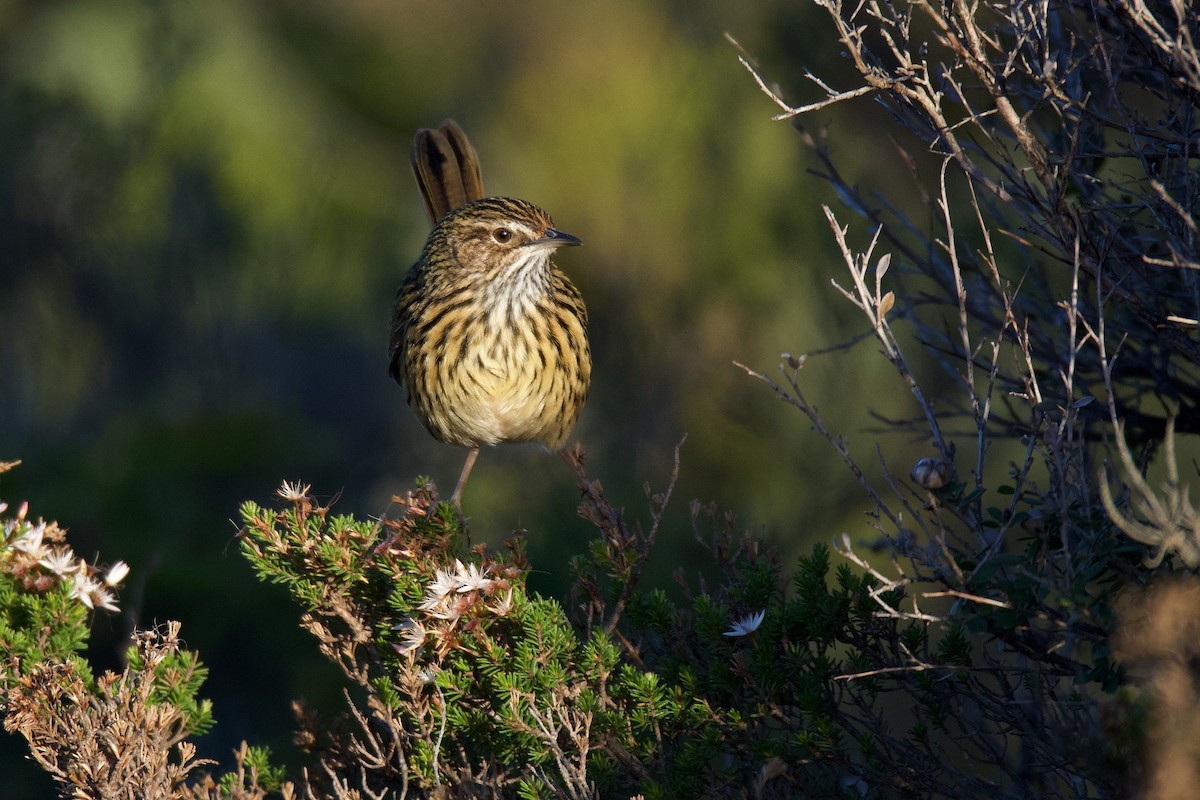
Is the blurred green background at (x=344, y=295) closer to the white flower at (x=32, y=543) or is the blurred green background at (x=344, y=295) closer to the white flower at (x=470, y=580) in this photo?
the white flower at (x=32, y=543)

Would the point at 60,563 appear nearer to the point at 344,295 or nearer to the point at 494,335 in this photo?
the point at 494,335

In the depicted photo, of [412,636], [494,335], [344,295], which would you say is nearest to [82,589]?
[412,636]

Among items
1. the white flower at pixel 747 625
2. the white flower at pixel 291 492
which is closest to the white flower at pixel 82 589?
the white flower at pixel 291 492

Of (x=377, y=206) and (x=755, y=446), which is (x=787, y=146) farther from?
(x=377, y=206)

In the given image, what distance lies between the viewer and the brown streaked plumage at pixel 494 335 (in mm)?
4820

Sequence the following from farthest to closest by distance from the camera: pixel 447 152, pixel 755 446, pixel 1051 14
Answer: pixel 755 446
pixel 447 152
pixel 1051 14

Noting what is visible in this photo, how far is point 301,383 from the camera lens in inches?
406

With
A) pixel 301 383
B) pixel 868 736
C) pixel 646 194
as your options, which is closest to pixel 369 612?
pixel 868 736

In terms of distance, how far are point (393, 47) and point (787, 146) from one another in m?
5.40

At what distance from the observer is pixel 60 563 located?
11.0 feet

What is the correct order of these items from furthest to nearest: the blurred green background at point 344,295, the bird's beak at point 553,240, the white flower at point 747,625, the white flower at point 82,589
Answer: the blurred green background at point 344,295, the bird's beak at point 553,240, the white flower at point 82,589, the white flower at point 747,625

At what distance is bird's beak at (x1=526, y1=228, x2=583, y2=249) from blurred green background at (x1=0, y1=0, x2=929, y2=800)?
2103 mm

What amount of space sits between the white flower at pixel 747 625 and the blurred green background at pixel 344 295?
358 centimetres

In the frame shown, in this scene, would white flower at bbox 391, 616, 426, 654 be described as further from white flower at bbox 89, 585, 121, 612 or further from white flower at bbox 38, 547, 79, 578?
white flower at bbox 38, 547, 79, 578
